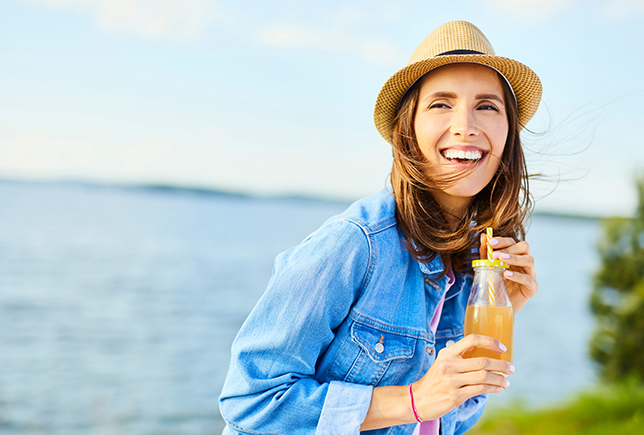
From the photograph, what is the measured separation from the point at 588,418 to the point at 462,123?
222 inches

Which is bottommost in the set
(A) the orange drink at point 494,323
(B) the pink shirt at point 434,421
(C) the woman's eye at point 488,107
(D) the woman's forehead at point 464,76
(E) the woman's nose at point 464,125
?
(B) the pink shirt at point 434,421

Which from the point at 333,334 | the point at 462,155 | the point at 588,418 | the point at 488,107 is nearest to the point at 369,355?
the point at 333,334

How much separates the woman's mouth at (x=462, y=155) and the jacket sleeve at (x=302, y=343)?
39 cm

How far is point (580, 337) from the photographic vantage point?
18.3 metres

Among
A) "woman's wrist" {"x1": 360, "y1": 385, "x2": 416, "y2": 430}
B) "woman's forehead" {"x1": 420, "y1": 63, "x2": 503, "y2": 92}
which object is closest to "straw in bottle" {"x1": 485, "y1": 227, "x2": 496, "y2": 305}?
"woman's wrist" {"x1": 360, "y1": 385, "x2": 416, "y2": 430}

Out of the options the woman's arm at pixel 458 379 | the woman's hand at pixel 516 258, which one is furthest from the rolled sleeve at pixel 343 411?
the woman's hand at pixel 516 258

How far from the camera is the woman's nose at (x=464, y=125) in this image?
1542 millimetres

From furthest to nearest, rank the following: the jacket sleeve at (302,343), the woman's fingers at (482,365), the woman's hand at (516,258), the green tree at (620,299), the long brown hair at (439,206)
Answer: the green tree at (620,299)
the long brown hair at (439,206)
the woman's hand at (516,258)
the jacket sleeve at (302,343)
the woman's fingers at (482,365)

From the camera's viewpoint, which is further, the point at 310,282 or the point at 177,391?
the point at 177,391

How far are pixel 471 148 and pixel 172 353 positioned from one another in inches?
593

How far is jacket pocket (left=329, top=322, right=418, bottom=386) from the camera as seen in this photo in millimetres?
1500

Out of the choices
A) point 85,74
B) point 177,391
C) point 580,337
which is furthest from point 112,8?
point 580,337

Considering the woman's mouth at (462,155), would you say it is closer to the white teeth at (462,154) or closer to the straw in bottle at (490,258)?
the white teeth at (462,154)

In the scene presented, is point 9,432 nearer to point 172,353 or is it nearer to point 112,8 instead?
point 172,353
